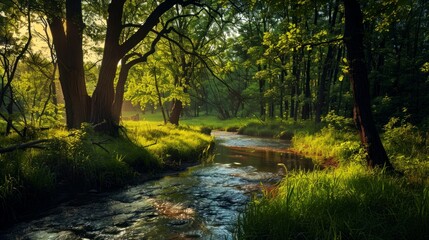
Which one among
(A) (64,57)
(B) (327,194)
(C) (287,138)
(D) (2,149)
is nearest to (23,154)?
(D) (2,149)

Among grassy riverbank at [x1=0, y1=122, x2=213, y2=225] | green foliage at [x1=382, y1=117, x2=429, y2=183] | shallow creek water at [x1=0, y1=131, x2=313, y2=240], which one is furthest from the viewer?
green foliage at [x1=382, y1=117, x2=429, y2=183]

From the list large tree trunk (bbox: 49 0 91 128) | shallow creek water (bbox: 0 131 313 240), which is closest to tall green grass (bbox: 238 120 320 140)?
shallow creek water (bbox: 0 131 313 240)

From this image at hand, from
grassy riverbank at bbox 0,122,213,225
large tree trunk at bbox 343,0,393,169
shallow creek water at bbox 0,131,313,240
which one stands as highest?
large tree trunk at bbox 343,0,393,169

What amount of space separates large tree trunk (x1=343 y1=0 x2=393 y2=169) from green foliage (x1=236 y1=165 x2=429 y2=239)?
5.90 feet

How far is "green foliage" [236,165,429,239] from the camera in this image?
4602mm

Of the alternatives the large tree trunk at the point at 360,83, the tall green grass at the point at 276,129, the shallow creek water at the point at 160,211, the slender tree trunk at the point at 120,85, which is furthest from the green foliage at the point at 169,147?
the tall green grass at the point at 276,129

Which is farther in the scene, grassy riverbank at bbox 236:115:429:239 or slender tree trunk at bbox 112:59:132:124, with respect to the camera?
slender tree trunk at bbox 112:59:132:124

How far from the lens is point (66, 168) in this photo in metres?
9.05

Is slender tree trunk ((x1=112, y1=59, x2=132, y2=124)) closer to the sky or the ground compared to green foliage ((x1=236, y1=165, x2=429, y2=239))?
closer to the sky

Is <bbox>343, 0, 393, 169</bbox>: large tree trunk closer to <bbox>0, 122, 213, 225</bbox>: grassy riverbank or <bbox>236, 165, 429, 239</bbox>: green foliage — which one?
<bbox>236, 165, 429, 239</bbox>: green foliage

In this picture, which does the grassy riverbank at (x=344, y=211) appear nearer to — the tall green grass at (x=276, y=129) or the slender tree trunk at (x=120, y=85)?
the slender tree trunk at (x=120, y=85)

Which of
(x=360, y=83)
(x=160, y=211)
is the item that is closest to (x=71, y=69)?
(x=160, y=211)

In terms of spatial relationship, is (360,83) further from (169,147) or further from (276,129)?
(276,129)

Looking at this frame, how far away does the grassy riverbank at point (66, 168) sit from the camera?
7.21m
